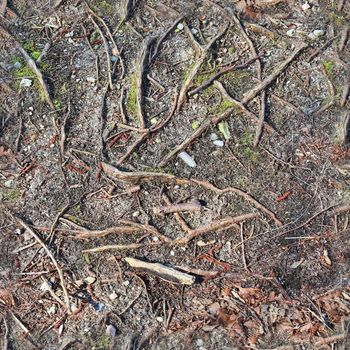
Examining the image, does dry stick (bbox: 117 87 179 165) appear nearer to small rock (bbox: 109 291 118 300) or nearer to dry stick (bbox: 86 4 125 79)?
dry stick (bbox: 86 4 125 79)

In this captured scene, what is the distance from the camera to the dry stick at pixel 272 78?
16.1ft

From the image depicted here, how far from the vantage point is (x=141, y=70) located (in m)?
5.08

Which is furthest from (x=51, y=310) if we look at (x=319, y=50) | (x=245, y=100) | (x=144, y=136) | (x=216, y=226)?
(x=319, y=50)

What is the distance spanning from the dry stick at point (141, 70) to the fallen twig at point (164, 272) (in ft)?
3.96

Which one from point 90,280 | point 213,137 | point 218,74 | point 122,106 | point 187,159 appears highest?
point 218,74

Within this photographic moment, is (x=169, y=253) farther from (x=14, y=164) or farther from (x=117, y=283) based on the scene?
(x=14, y=164)

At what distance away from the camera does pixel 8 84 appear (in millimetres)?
5145

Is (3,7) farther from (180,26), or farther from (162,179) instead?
(162,179)

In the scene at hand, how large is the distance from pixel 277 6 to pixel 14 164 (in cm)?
288

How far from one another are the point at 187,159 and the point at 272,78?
1089 millimetres

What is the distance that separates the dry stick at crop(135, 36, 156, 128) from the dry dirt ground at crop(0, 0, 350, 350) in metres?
0.01

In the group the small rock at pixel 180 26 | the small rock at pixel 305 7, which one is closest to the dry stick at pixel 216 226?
the small rock at pixel 180 26

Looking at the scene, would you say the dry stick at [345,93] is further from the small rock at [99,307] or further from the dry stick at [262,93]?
the small rock at [99,307]

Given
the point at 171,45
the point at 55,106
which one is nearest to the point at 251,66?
the point at 171,45
